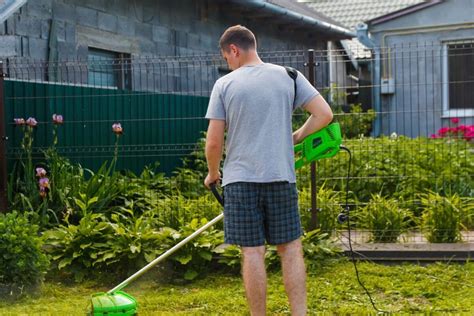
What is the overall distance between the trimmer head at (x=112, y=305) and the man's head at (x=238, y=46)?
161cm

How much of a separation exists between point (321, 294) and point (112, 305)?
1709 mm

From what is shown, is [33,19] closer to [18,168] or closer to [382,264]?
[18,168]

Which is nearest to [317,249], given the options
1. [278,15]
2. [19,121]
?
[19,121]

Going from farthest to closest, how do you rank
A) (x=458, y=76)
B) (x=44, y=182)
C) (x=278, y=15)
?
1. (x=458, y=76)
2. (x=278, y=15)
3. (x=44, y=182)

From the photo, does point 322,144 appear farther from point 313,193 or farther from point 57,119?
point 57,119

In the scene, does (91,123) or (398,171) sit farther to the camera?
(91,123)

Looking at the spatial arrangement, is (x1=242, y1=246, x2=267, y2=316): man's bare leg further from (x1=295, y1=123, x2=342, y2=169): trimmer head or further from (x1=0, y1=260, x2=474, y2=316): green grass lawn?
(x1=0, y1=260, x2=474, y2=316): green grass lawn

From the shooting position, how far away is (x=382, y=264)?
7172 millimetres

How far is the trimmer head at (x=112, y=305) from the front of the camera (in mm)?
5234

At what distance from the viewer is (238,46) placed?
16.4 feet

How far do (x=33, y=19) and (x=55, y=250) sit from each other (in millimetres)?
3714

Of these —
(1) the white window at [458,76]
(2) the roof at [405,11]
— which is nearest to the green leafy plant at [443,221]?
(1) the white window at [458,76]

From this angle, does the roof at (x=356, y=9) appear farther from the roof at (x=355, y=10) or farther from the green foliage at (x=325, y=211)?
the green foliage at (x=325, y=211)

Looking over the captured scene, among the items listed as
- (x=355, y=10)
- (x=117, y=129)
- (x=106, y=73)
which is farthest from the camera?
(x=355, y=10)
